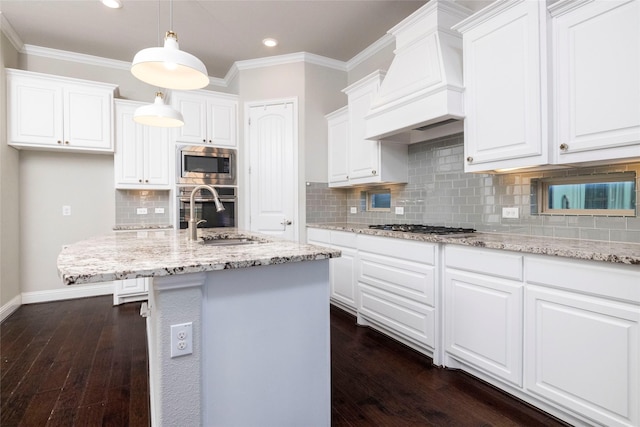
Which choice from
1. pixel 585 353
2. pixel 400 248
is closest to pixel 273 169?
pixel 400 248

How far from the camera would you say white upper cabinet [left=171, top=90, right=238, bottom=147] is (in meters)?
3.95

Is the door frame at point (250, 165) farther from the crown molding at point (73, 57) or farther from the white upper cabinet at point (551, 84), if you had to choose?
the white upper cabinet at point (551, 84)

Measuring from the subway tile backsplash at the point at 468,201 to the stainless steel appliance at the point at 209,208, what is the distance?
0.97m

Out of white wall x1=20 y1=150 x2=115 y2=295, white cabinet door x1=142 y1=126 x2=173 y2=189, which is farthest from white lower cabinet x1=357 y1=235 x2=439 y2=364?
white wall x1=20 y1=150 x2=115 y2=295

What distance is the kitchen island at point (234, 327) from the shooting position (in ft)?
3.65

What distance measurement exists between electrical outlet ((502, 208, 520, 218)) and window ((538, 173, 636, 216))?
151 mm

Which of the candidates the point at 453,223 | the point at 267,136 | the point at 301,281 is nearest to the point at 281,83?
the point at 267,136

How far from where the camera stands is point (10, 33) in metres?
3.44

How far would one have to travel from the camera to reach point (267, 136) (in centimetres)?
416

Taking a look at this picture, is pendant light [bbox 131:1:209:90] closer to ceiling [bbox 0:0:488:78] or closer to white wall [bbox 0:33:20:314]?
ceiling [bbox 0:0:488:78]

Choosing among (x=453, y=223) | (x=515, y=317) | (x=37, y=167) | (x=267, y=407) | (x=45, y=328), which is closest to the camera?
(x=267, y=407)

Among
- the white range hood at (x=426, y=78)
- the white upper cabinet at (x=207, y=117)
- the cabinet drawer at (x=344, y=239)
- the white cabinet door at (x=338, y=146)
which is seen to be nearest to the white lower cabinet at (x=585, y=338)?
the white range hood at (x=426, y=78)

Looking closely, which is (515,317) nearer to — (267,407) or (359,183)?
(267,407)

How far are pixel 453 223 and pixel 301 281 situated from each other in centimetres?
191
